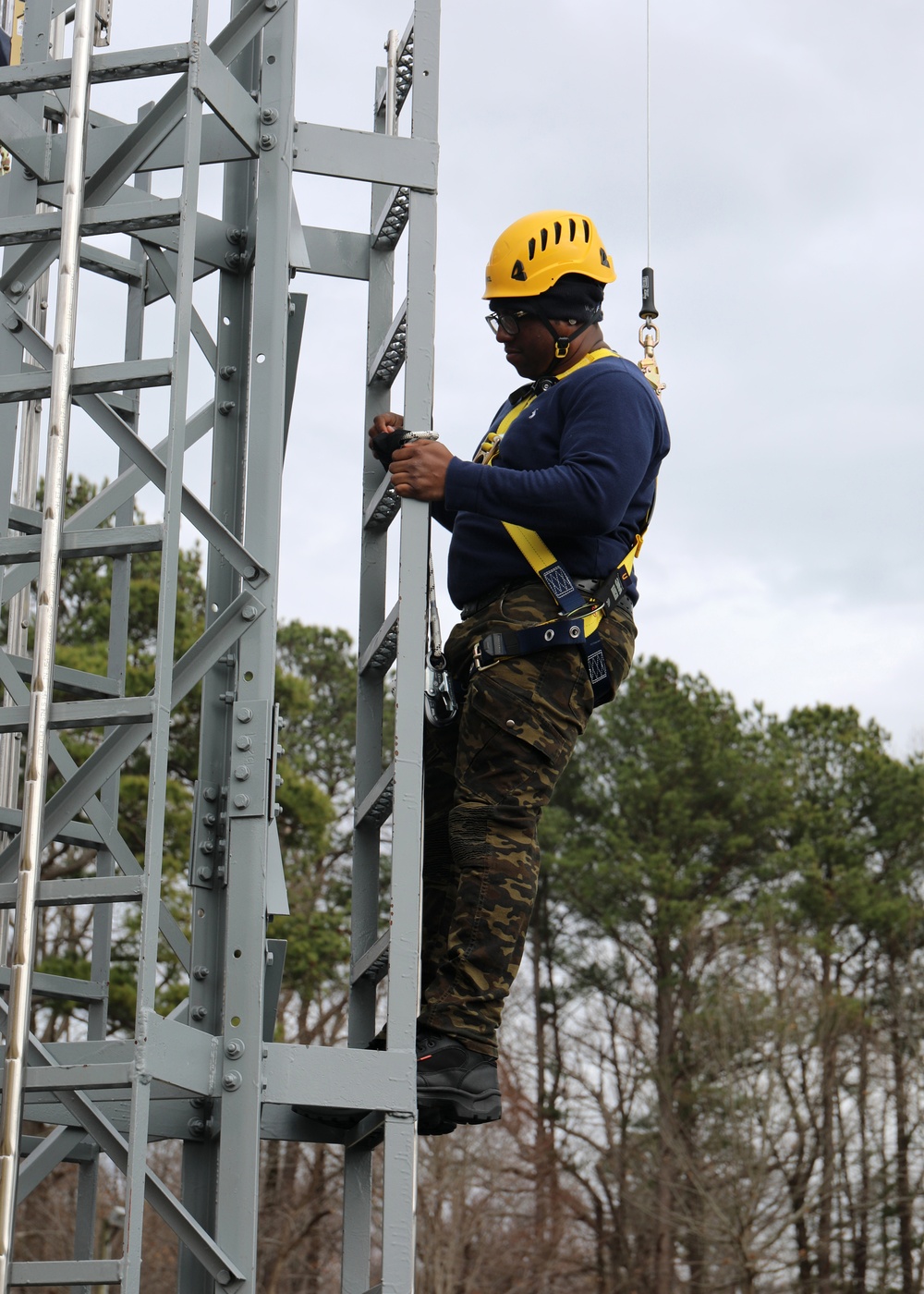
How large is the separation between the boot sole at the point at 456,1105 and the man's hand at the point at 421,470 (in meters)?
1.57

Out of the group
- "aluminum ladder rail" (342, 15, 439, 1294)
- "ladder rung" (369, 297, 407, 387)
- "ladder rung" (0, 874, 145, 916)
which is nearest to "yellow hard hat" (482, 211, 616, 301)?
"aluminum ladder rail" (342, 15, 439, 1294)

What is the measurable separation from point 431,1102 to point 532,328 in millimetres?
2193

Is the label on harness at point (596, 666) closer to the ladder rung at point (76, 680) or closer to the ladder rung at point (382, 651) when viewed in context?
the ladder rung at point (382, 651)

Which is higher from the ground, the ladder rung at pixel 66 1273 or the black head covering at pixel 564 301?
the black head covering at pixel 564 301

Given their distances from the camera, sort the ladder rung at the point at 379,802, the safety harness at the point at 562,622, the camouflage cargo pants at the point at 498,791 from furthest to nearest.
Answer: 1. the ladder rung at the point at 379,802
2. the safety harness at the point at 562,622
3. the camouflage cargo pants at the point at 498,791

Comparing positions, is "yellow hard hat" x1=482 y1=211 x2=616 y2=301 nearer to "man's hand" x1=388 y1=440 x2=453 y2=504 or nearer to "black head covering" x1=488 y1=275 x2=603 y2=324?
"black head covering" x1=488 y1=275 x2=603 y2=324

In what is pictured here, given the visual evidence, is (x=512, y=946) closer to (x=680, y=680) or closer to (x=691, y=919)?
(x=691, y=919)

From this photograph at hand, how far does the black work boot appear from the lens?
4398 mm

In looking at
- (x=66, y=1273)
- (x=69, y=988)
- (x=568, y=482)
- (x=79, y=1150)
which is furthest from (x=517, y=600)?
(x=79, y=1150)

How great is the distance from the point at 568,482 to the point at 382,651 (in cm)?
100

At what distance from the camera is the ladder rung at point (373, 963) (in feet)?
16.0

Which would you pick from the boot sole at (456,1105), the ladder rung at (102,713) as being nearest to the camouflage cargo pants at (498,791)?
the boot sole at (456,1105)

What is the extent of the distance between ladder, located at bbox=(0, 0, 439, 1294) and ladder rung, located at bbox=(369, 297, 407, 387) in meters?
0.01

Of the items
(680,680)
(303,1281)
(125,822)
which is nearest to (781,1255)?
(303,1281)
